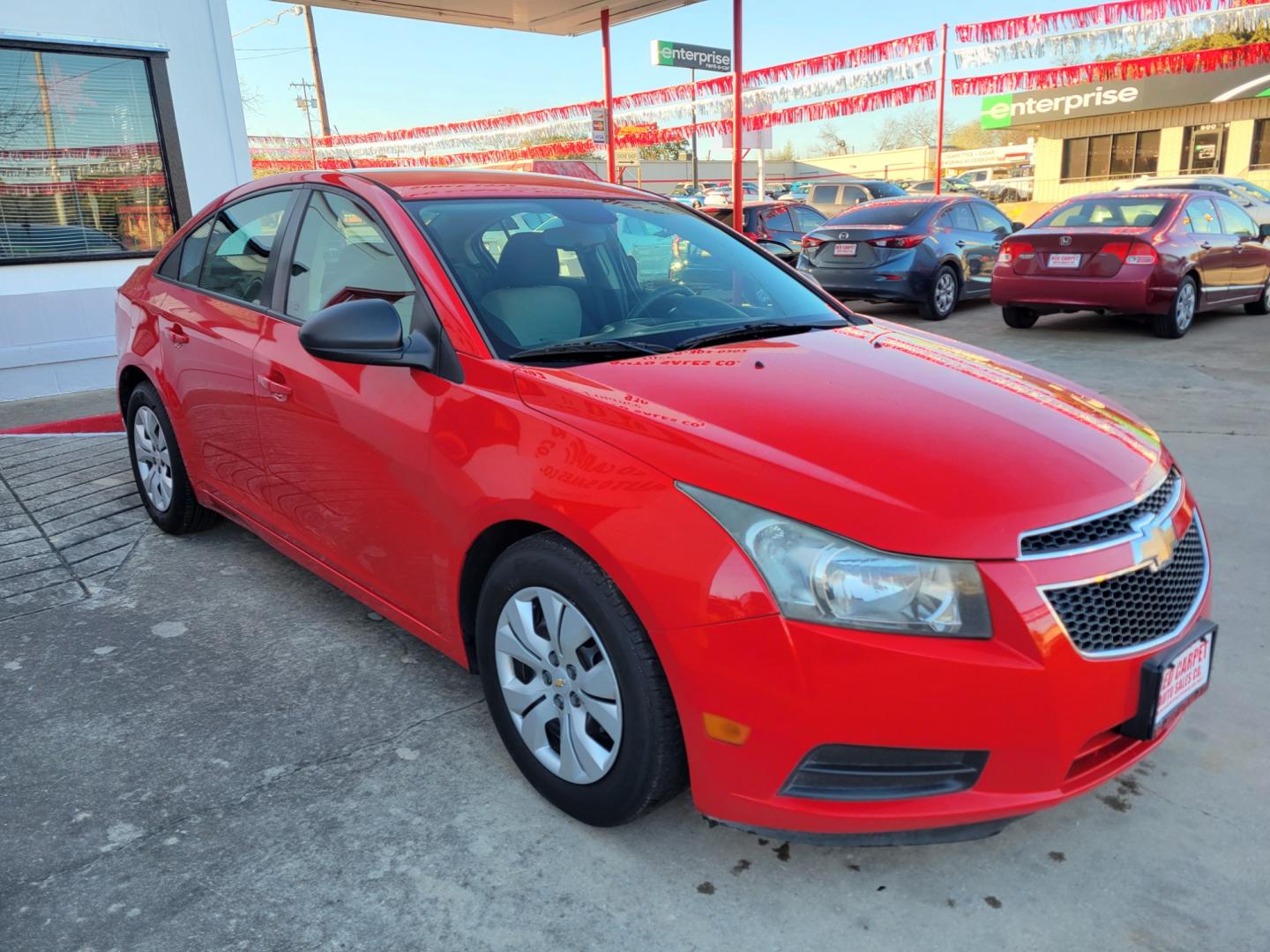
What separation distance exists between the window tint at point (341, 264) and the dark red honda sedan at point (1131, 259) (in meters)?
7.77

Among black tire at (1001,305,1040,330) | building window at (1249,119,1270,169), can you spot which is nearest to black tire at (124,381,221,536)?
black tire at (1001,305,1040,330)

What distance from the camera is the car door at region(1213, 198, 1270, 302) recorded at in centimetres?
974

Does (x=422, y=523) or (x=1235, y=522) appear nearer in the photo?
(x=422, y=523)

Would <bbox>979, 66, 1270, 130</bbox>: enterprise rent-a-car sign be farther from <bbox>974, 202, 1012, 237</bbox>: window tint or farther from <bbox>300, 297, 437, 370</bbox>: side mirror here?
<bbox>300, 297, 437, 370</bbox>: side mirror

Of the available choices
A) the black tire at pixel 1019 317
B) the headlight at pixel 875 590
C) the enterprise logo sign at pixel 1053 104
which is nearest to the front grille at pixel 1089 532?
the headlight at pixel 875 590

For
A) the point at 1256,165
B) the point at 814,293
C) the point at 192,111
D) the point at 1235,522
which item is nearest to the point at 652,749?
the point at 814,293

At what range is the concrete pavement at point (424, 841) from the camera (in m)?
2.02

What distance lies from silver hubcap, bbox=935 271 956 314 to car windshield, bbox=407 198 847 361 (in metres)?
7.70

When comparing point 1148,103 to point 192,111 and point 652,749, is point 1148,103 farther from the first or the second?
point 652,749

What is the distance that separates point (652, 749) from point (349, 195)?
81.1 inches

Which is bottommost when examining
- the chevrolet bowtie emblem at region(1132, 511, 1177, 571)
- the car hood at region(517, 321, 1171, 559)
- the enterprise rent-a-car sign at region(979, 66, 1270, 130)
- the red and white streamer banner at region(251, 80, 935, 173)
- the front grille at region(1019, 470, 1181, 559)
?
the chevrolet bowtie emblem at region(1132, 511, 1177, 571)

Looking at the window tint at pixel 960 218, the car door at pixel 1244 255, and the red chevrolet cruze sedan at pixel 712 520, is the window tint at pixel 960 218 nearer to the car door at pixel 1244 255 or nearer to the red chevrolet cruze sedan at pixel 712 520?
the car door at pixel 1244 255

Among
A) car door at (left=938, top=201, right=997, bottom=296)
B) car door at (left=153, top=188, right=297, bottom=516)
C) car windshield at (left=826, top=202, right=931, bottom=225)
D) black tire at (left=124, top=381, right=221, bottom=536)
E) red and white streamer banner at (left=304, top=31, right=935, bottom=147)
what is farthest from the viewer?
red and white streamer banner at (left=304, top=31, right=935, bottom=147)

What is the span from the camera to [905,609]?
5.97 feet
